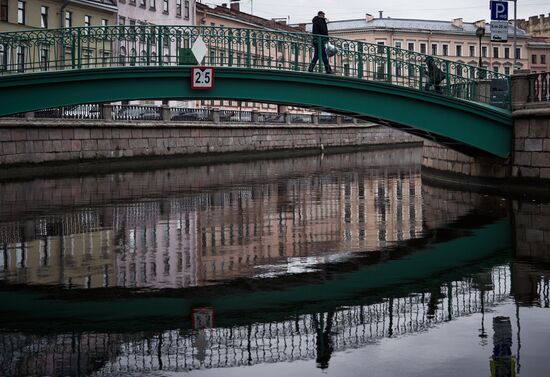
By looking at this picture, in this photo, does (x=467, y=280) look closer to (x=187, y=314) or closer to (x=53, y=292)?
(x=187, y=314)

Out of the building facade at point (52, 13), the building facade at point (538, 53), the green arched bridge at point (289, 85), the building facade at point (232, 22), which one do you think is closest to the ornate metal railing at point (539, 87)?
the green arched bridge at point (289, 85)

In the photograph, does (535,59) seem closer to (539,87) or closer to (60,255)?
(539,87)

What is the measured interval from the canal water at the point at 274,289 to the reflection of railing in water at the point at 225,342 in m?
0.02

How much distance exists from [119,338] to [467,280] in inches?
181

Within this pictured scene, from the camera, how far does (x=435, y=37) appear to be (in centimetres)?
11519

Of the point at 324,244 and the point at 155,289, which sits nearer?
the point at 155,289

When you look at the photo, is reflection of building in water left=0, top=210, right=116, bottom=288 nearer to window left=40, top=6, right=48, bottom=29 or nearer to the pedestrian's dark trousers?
the pedestrian's dark trousers

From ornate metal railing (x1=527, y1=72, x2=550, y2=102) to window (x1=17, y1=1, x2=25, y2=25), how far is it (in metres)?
33.6

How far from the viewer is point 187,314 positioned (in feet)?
29.2

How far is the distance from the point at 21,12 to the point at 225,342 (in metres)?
46.6

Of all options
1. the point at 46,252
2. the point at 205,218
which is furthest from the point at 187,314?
the point at 205,218

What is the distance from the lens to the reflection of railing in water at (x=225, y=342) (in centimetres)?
710

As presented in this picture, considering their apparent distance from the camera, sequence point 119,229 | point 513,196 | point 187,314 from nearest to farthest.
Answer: point 187,314, point 119,229, point 513,196

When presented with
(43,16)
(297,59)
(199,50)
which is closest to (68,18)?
(43,16)
